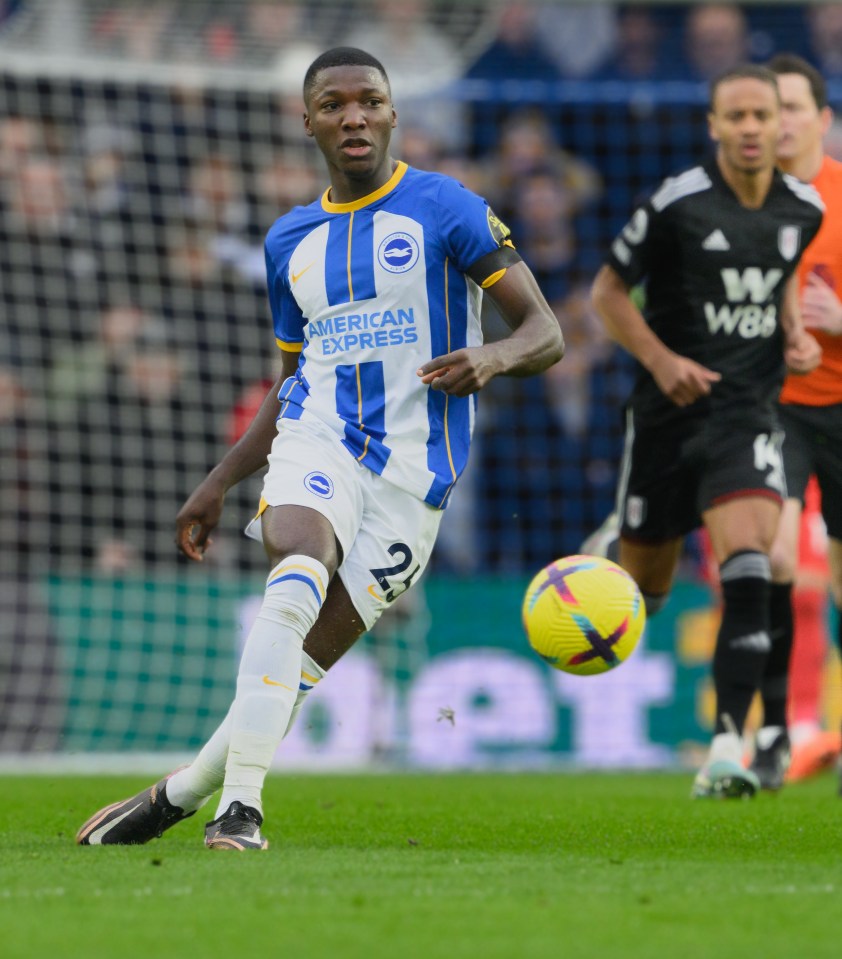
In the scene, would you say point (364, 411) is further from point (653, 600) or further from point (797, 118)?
point (797, 118)

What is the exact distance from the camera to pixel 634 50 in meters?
13.8

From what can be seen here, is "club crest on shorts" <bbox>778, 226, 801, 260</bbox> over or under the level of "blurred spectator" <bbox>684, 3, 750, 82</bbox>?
under

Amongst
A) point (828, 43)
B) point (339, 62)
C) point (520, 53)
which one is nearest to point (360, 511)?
point (339, 62)

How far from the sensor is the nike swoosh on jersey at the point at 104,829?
4.69 meters

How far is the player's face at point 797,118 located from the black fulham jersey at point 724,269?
692 mm

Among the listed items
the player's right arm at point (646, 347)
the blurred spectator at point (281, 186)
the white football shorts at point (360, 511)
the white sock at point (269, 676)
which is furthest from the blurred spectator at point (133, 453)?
the white sock at point (269, 676)

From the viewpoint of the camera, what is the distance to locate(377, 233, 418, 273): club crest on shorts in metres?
4.90

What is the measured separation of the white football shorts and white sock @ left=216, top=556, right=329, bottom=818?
0.23 meters

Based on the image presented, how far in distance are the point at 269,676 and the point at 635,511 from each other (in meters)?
2.90

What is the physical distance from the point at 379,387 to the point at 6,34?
7.24 m

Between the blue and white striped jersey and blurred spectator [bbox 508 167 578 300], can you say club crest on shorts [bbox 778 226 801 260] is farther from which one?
blurred spectator [bbox 508 167 578 300]

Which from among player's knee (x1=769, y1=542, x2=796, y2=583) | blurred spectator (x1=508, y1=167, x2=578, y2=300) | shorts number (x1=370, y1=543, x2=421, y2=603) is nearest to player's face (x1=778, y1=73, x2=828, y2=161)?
player's knee (x1=769, y1=542, x2=796, y2=583)

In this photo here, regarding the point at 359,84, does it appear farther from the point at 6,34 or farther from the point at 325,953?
the point at 6,34

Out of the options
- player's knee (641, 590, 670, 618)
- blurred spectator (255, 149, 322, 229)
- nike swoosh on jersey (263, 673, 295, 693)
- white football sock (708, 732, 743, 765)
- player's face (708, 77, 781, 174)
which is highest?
blurred spectator (255, 149, 322, 229)
